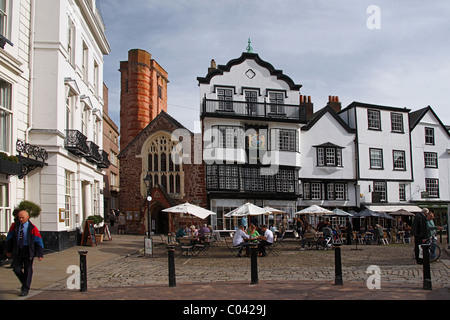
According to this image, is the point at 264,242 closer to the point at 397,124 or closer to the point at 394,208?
the point at 394,208

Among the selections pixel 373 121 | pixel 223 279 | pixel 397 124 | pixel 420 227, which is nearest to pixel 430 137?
pixel 397 124

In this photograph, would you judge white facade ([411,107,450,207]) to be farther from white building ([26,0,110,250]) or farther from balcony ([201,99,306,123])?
white building ([26,0,110,250])

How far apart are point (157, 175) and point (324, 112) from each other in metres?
13.7

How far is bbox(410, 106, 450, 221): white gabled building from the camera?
37.2m

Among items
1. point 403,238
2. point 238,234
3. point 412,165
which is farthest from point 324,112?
point 238,234

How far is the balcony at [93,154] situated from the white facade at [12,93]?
529cm

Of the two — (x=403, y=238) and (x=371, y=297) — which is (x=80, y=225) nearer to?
(x=371, y=297)

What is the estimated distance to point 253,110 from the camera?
3312 cm

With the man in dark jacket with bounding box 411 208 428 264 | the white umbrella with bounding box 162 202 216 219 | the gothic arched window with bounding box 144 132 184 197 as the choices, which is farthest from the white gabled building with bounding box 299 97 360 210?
the man in dark jacket with bounding box 411 208 428 264

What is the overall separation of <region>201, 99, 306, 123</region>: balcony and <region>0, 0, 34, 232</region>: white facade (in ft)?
54.7

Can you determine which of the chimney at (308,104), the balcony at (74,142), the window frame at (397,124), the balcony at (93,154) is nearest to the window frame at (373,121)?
the window frame at (397,124)

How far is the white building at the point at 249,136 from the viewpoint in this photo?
104ft

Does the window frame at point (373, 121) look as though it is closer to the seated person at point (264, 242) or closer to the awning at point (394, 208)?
the awning at point (394, 208)

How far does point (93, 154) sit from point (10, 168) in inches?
330
